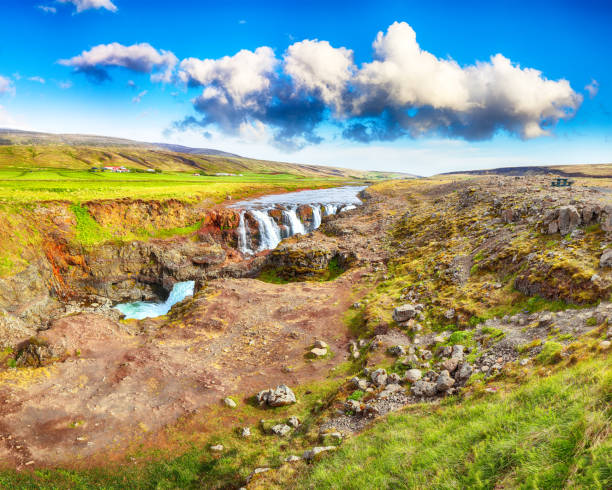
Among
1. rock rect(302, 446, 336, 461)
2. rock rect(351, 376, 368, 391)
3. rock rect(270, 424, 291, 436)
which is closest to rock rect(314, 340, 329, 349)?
rock rect(351, 376, 368, 391)

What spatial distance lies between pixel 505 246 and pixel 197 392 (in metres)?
25.1

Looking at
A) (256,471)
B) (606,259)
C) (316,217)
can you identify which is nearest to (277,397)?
(256,471)

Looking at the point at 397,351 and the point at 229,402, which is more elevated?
the point at 397,351

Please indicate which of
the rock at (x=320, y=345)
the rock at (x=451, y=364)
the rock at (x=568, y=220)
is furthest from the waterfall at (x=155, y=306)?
the rock at (x=568, y=220)

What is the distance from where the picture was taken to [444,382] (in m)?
12.0

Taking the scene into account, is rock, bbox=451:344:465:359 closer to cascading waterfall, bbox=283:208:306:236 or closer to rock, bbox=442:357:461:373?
rock, bbox=442:357:461:373

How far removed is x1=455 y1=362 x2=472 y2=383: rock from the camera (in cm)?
1207

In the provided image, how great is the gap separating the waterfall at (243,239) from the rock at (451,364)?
44.3 metres

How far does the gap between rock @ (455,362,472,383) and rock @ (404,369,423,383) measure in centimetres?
174

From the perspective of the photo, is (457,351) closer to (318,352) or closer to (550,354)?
(550,354)

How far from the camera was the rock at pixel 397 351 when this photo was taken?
17.0 meters

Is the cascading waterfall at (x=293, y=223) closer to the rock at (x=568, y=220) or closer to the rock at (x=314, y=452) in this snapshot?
the rock at (x=568, y=220)

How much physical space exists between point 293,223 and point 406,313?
42685 mm

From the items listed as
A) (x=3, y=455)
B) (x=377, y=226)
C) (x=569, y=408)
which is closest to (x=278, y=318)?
(x=3, y=455)
